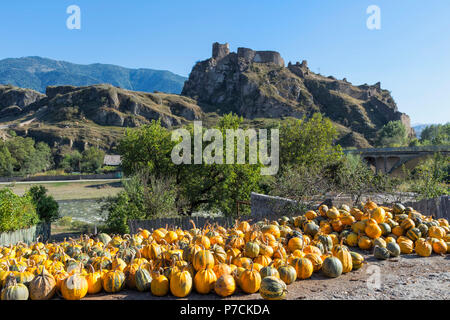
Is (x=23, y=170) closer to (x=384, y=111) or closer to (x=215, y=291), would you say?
(x=215, y=291)

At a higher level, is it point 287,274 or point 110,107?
point 110,107

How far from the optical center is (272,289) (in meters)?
3.51

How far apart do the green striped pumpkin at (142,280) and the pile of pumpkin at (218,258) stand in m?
0.01

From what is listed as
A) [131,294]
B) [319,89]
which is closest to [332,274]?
[131,294]

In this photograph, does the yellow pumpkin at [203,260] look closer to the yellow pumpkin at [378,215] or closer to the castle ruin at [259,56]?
the yellow pumpkin at [378,215]

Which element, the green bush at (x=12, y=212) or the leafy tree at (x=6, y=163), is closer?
the green bush at (x=12, y=212)

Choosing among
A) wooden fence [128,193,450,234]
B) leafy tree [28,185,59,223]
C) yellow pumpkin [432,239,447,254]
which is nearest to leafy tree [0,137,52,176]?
leafy tree [28,185,59,223]

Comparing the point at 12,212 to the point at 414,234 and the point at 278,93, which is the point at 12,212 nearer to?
the point at 414,234

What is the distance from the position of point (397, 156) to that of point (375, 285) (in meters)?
67.8

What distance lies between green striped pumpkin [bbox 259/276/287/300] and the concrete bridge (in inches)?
2232

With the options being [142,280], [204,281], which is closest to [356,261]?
[204,281]

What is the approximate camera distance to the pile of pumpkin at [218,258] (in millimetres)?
3707

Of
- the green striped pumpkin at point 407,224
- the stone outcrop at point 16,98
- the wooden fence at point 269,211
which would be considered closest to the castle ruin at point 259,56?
the stone outcrop at point 16,98

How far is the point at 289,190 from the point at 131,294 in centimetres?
1091
